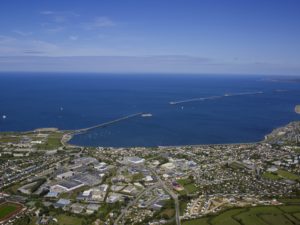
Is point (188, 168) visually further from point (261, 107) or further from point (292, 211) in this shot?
point (261, 107)

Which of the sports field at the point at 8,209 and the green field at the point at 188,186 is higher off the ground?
the sports field at the point at 8,209

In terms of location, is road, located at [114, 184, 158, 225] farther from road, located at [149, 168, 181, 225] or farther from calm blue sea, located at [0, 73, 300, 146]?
calm blue sea, located at [0, 73, 300, 146]

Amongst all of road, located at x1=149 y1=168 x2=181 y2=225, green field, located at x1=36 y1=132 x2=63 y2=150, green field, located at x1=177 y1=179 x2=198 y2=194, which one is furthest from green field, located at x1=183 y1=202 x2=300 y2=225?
green field, located at x1=36 y1=132 x2=63 y2=150

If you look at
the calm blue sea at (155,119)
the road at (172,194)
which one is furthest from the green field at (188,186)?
the calm blue sea at (155,119)

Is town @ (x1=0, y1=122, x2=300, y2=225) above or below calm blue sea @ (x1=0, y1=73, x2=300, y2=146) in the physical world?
below

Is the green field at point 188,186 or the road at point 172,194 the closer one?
the road at point 172,194

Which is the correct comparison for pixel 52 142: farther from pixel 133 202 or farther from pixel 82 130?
pixel 133 202

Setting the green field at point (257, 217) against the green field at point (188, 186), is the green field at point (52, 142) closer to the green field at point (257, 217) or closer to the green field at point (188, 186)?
the green field at point (188, 186)
